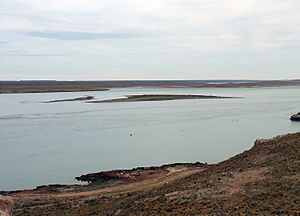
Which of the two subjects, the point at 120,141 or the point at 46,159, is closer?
the point at 46,159

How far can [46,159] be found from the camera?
106 ft

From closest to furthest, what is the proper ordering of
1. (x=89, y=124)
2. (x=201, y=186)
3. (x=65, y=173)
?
(x=201, y=186), (x=65, y=173), (x=89, y=124)

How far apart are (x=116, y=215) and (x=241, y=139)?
25794 mm

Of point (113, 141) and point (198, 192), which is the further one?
point (113, 141)

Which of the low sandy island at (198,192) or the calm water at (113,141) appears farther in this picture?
the calm water at (113,141)

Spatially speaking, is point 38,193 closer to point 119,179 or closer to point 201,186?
point 119,179

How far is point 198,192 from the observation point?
15453 millimetres

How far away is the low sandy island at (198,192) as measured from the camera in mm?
13318

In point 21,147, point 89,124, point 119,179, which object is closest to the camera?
point 119,179

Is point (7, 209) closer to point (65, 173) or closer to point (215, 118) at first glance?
point (65, 173)

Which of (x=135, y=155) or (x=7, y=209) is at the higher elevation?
(x=7, y=209)

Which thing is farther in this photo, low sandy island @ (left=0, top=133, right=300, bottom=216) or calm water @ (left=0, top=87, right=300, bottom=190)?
calm water @ (left=0, top=87, right=300, bottom=190)

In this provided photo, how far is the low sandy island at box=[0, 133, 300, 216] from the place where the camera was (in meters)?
13.3

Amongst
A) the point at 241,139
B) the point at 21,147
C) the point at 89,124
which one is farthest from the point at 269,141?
the point at 89,124
